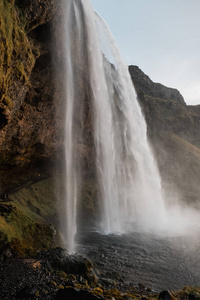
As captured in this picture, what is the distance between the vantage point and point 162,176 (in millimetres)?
51719

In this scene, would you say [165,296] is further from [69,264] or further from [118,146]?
[118,146]

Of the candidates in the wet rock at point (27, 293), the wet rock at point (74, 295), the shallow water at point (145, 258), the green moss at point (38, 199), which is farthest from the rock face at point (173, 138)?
the wet rock at point (27, 293)

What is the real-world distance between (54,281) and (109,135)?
25.2 m

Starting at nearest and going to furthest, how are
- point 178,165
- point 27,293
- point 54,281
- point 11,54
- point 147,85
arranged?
point 27,293
point 54,281
point 11,54
point 178,165
point 147,85

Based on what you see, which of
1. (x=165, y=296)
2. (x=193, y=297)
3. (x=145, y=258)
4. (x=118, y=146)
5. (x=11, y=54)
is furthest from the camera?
(x=118, y=146)

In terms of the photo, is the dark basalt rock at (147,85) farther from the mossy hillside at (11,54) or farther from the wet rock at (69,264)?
the wet rock at (69,264)

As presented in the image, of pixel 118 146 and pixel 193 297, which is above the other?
pixel 118 146

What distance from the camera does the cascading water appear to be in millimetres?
24156

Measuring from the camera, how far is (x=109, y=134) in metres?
32.4

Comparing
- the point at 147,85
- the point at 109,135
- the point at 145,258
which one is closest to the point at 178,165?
the point at 109,135

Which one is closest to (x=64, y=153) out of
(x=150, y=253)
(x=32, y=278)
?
(x=150, y=253)

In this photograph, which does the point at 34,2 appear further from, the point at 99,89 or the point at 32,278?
the point at 32,278

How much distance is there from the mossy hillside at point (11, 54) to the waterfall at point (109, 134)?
8.13 meters

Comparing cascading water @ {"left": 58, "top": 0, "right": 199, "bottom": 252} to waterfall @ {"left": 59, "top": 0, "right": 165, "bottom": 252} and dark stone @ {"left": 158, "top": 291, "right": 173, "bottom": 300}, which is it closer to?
waterfall @ {"left": 59, "top": 0, "right": 165, "bottom": 252}
